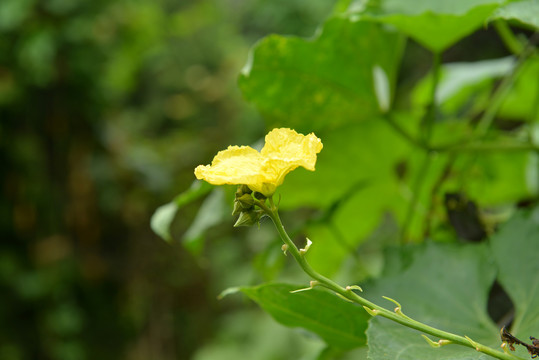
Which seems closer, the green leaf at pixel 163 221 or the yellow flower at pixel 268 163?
the yellow flower at pixel 268 163

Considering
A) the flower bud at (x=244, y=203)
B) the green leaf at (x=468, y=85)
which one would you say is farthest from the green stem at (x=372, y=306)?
the green leaf at (x=468, y=85)

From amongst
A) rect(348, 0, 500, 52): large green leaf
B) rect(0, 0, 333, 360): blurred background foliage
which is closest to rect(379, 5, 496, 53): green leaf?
rect(348, 0, 500, 52): large green leaf

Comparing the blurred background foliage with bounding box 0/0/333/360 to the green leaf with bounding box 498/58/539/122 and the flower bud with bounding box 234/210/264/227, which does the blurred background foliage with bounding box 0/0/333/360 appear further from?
the flower bud with bounding box 234/210/264/227

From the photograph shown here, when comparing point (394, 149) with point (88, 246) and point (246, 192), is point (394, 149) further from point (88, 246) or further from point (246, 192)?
point (88, 246)

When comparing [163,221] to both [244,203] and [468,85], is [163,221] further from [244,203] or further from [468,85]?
[468,85]

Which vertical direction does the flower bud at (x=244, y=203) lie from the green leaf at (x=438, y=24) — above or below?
below

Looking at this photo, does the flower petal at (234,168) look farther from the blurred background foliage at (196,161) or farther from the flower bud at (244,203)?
the blurred background foliage at (196,161)

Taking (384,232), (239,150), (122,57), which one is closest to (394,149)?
(239,150)

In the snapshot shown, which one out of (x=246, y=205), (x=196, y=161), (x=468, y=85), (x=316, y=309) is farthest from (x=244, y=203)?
(x=196, y=161)
